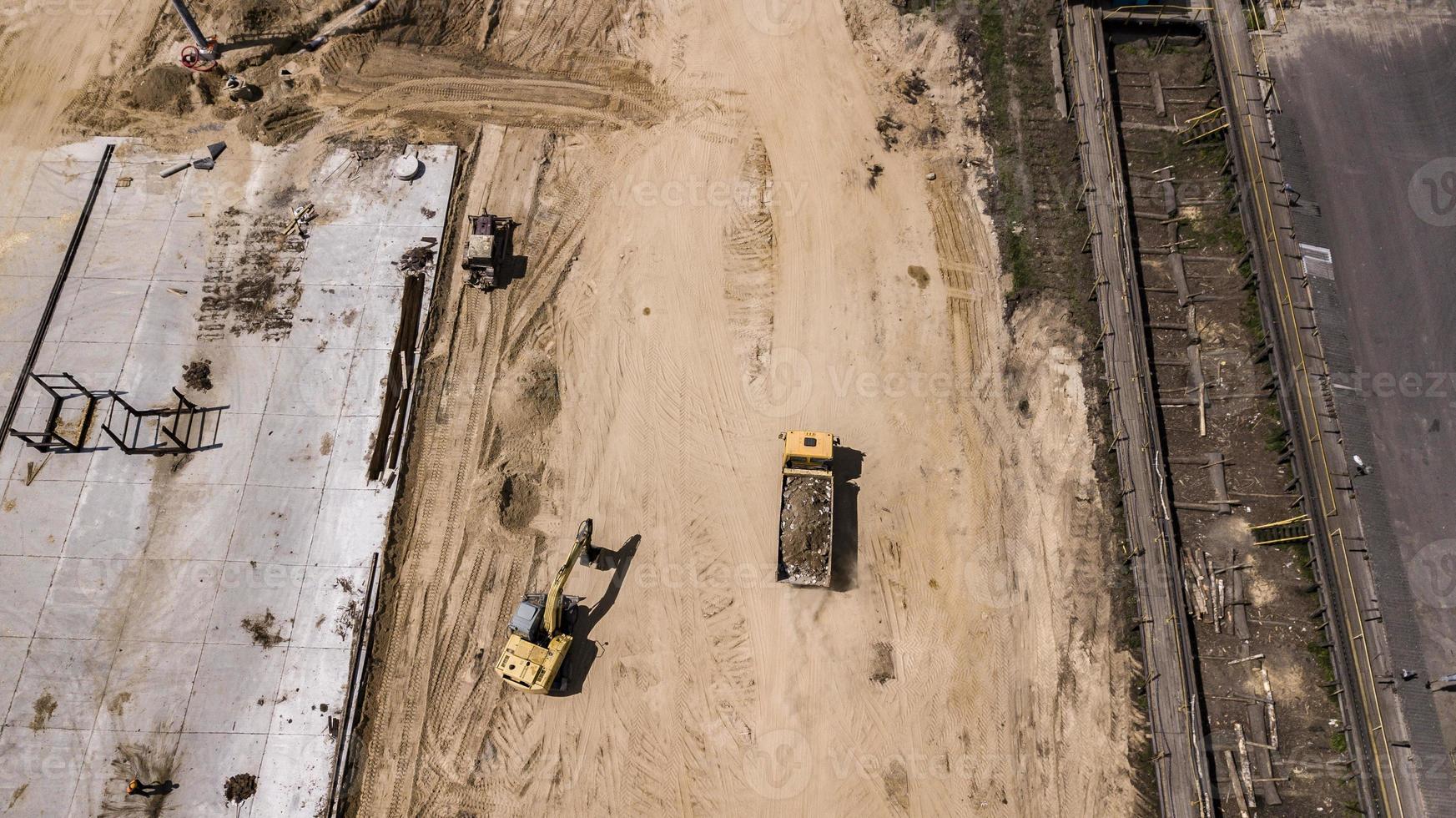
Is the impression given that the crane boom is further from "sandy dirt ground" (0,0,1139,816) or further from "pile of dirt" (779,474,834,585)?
"pile of dirt" (779,474,834,585)

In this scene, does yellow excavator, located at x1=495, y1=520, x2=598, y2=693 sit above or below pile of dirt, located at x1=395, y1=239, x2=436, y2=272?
below

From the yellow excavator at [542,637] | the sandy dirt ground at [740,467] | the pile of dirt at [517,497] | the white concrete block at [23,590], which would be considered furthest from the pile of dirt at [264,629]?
the pile of dirt at [517,497]

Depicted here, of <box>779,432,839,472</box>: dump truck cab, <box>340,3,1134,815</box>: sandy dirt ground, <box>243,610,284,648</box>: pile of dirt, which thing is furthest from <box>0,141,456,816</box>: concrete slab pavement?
→ <box>779,432,839,472</box>: dump truck cab

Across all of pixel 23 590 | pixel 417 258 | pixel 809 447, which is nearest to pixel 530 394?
pixel 417 258

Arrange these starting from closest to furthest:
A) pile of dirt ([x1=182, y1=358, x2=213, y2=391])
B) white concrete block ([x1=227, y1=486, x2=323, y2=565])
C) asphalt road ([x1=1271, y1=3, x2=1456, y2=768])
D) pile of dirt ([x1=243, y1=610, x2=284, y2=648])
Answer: pile of dirt ([x1=243, y1=610, x2=284, y2=648]) < asphalt road ([x1=1271, y1=3, x2=1456, y2=768]) < white concrete block ([x1=227, y1=486, x2=323, y2=565]) < pile of dirt ([x1=182, y1=358, x2=213, y2=391])

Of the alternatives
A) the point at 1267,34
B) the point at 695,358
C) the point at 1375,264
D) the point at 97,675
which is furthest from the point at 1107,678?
the point at 97,675

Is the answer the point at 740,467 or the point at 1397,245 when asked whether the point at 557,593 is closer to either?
the point at 740,467

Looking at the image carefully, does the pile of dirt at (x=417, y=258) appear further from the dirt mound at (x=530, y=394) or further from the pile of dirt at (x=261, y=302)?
the dirt mound at (x=530, y=394)
